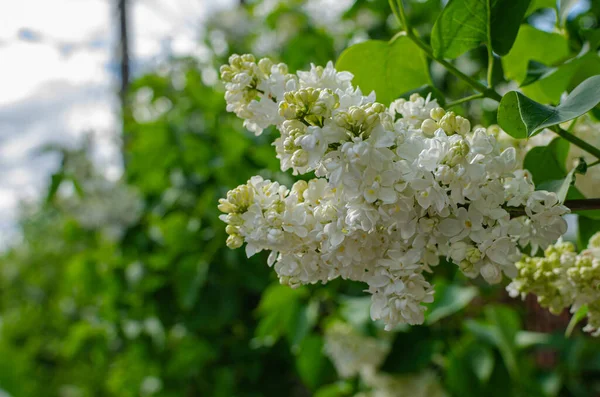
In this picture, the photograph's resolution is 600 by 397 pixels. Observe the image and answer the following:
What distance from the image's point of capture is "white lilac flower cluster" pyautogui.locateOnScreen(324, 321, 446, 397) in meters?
1.25

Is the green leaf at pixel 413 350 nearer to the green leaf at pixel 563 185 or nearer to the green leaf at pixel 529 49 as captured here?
the green leaf at pixel 529 49

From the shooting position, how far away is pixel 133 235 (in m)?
1.82

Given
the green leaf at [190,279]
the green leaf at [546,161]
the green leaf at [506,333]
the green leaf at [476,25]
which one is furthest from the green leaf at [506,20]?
the green leaf at [190,279]

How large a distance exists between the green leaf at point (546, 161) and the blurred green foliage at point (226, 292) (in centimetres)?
59

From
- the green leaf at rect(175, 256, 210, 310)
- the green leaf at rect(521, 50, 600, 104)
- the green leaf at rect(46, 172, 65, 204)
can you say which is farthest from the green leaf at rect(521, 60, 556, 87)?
the green leaf at rect(46, 172, 65, 204)

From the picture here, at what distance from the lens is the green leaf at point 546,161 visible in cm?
55

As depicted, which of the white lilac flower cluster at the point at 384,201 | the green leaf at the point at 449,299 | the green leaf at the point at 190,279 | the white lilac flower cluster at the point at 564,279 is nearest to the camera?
the white lilac flower cluster at the point at 384,201

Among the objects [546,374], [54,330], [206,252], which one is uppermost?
[206,252]

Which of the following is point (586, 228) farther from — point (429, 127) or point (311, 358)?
point (311, 358)

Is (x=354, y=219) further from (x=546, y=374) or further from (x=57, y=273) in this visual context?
(x=57, y=273)

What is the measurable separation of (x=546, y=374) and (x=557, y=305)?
1.00 metres

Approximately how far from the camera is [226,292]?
5.30 feet

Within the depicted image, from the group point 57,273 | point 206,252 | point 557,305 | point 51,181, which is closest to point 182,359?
point 206,252

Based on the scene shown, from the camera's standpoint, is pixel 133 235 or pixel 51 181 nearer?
pixel 51 181
